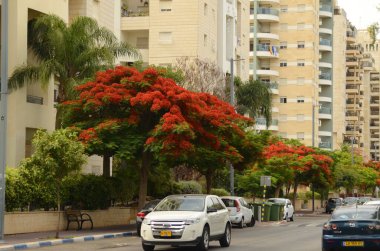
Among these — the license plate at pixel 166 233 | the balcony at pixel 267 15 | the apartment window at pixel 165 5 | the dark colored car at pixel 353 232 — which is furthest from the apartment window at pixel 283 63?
the license plate at pixel 166 233

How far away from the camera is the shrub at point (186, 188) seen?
49281mm

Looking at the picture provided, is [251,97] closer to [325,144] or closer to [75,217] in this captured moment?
[75,217]

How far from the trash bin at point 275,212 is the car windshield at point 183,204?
2834 cm

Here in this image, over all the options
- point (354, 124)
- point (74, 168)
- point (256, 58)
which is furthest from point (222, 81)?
point (354, 124)

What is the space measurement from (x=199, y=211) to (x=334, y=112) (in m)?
117

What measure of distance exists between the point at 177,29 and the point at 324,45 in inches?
2437

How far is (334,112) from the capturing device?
13850cm

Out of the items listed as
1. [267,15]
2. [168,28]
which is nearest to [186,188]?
[168,28]

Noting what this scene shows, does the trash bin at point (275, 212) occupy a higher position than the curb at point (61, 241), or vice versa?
the curb at point (61, 241)

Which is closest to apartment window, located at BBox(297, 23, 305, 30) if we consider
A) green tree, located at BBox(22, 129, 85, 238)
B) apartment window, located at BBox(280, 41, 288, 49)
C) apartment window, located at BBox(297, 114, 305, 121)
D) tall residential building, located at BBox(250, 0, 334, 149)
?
tall residential building, located at BBox(250, 0, 334, 149)

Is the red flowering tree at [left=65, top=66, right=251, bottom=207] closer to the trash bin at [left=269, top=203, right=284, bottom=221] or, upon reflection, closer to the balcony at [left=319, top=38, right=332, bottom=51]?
the trash bin at [left=269, top=203, right=284, bottom=221]

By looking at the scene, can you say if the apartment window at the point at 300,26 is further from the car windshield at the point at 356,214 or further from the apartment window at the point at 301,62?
the car windshield at the point at 356,214

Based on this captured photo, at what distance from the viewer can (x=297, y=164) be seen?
211 ft

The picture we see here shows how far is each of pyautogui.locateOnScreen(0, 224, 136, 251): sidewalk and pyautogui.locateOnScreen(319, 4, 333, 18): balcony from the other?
93.4 metres
